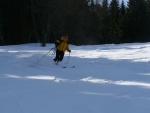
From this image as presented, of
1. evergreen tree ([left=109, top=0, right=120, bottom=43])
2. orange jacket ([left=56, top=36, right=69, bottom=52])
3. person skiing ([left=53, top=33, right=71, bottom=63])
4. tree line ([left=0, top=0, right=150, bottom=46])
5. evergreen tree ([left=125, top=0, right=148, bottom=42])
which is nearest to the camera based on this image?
person skiing ([left=53, top=33, right=71, bottom=63])

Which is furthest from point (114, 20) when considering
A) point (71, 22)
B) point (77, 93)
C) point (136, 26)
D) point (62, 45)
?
point (77, 93)

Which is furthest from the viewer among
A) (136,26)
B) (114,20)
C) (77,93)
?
(114,20)

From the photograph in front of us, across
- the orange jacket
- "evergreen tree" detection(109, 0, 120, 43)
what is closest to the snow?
the orange jacket

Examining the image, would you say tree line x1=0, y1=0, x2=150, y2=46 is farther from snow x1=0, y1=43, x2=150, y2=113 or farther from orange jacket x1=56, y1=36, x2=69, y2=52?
snow x1=0, y1=43, x2=150, y2=113

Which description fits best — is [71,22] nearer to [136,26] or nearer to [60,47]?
[136,26]

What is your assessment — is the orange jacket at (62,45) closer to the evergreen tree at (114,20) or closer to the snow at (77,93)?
the snow at (77,93)

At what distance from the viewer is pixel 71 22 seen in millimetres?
46812

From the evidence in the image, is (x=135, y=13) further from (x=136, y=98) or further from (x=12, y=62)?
(x=136, y=98)

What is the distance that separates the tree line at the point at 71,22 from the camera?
1601 inches

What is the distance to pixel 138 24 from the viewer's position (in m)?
61.4

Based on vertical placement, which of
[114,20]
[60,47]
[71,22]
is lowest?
[60,47]

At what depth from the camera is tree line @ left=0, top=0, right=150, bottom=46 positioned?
4066 cm

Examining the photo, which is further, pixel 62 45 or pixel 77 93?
pixel 62 45

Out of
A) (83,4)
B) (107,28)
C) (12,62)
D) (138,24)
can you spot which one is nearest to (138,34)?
(138,24)
